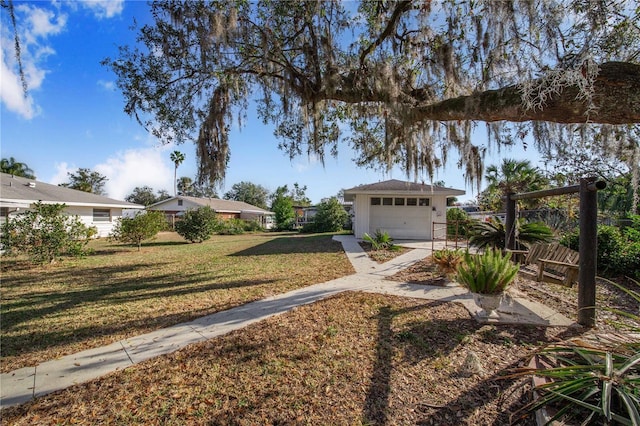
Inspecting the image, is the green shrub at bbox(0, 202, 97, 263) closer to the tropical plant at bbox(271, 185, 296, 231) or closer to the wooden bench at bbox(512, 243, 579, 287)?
the wooden bench at bbox(512, 243, 579, 287)

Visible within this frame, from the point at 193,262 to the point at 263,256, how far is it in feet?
8.31

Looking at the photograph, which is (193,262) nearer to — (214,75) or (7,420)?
(214,75)

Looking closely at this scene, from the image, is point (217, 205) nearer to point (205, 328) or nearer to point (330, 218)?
point (330, 218)

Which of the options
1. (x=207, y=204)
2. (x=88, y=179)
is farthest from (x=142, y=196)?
(x=207, y=204)

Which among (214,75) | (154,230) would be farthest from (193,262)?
(214,75)

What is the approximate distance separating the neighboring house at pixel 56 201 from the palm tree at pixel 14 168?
13.4m

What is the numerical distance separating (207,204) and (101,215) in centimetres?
837

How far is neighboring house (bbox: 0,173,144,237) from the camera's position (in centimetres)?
1203

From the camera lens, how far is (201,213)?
55.9 ft

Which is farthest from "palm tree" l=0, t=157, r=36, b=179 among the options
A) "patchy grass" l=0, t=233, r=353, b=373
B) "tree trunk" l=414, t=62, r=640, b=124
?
"tree trunk" l=414, t=62, r=640, b=124

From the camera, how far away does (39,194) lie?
1509 cm

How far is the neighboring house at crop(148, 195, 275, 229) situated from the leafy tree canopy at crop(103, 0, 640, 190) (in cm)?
2230

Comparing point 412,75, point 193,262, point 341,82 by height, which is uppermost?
point 412,75

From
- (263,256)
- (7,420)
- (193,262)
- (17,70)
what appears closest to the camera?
(7,420)
